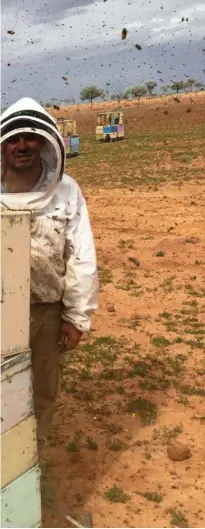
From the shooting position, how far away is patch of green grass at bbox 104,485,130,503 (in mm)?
3340

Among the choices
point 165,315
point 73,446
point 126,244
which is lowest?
point 73,446

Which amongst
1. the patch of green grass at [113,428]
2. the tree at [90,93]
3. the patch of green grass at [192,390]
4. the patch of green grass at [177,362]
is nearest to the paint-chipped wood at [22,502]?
the patch of green grass at [113,428]

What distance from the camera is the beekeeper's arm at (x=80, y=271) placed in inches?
112

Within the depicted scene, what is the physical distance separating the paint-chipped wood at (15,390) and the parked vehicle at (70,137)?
19887 millimetres

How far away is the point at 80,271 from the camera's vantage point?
9.36 feet

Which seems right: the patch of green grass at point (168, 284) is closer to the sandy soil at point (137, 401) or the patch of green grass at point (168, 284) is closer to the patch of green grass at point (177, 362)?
the sandy soil at point (137, 401)

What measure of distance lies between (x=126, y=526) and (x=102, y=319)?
3096 mm

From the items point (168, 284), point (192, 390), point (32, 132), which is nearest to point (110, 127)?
point (168, 284)

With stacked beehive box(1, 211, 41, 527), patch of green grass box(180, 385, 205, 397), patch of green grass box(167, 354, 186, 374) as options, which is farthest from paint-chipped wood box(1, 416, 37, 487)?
patch of green grass box(167, 354, 186, 374)

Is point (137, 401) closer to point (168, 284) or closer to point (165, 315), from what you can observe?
point (165, 315)

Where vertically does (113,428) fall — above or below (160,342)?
below

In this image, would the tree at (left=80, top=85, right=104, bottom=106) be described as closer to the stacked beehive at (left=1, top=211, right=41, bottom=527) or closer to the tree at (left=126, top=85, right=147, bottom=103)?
the tree at (left=126, top=85, right=147, bottom=103)

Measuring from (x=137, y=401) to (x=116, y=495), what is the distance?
1114 millimetres

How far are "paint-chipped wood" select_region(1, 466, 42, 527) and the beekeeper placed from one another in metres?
0.81
